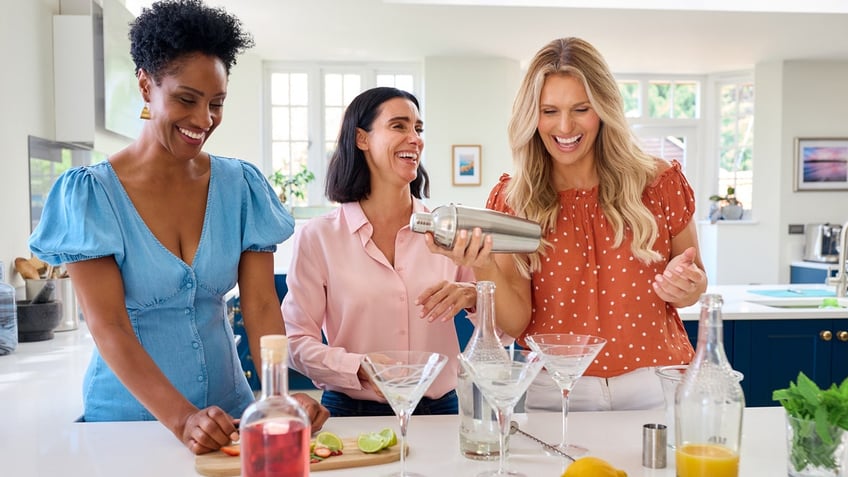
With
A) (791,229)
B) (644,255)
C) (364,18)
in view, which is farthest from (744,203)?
(644,255)

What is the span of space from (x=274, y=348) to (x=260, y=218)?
33.0 inches

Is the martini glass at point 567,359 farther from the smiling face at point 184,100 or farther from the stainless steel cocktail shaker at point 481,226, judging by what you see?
the smiling face at point 184,100

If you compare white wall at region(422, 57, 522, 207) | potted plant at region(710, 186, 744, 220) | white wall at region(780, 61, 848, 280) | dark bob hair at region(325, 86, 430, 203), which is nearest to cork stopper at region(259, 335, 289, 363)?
dark bob hair at region(325, 86, 430, 203)

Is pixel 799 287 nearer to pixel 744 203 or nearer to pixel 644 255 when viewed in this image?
pixel 644 255

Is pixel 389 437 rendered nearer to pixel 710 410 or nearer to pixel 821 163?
pixel 710 410

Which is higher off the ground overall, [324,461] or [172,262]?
[172,262]

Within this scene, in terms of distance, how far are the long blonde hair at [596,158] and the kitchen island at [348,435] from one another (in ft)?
1.41

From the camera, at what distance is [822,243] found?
7.13 meters

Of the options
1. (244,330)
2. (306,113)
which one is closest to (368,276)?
(244,330)

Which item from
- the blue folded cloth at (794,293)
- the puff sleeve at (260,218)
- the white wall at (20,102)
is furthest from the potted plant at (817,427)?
the blue folded cloth at (794,293)

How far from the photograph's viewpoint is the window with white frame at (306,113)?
312 inches

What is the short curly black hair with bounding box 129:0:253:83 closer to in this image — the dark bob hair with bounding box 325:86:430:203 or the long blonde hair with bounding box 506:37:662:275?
the dark bob hair with bounding box 325:86:430:203

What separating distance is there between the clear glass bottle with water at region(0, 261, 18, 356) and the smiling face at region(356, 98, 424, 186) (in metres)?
1.27

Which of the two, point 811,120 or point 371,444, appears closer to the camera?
point 371,444
